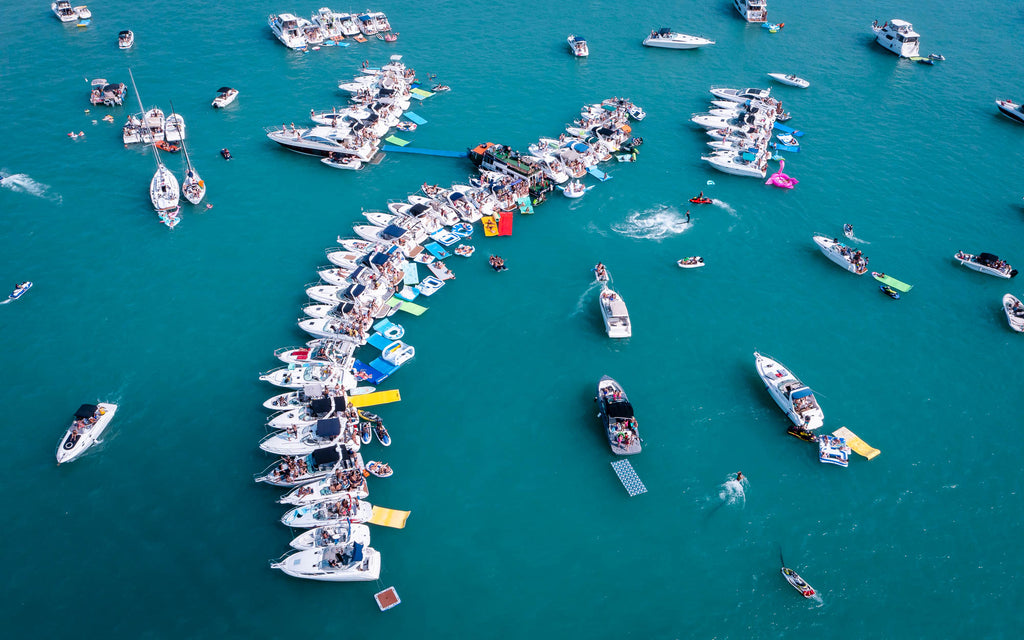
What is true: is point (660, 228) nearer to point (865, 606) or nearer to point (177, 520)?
point (865, 606)

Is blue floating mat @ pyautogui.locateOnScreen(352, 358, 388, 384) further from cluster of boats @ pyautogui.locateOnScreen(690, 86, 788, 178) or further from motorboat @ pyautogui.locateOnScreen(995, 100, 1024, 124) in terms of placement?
motorboat @ pyautogui.locateOnScreen(995, 100, 1024, 124)

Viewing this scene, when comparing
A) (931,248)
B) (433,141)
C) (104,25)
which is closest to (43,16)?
(104,25)

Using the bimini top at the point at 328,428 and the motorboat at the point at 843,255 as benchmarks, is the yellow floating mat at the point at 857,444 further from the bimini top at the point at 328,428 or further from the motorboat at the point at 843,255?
the bimini top at the point at 328,428

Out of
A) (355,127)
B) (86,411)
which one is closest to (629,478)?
(86,411)

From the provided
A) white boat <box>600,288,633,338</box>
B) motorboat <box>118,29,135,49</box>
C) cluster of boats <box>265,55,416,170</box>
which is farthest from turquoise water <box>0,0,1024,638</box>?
motorboat <box>118,29,135,49</box>

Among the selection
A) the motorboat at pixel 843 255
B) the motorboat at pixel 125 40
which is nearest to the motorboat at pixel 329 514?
the motorboat at pixel 843 255

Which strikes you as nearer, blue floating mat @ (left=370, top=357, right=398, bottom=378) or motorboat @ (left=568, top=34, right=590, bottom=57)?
blue floating mat @ (left=370, top=357, right=398, bottom=378)
